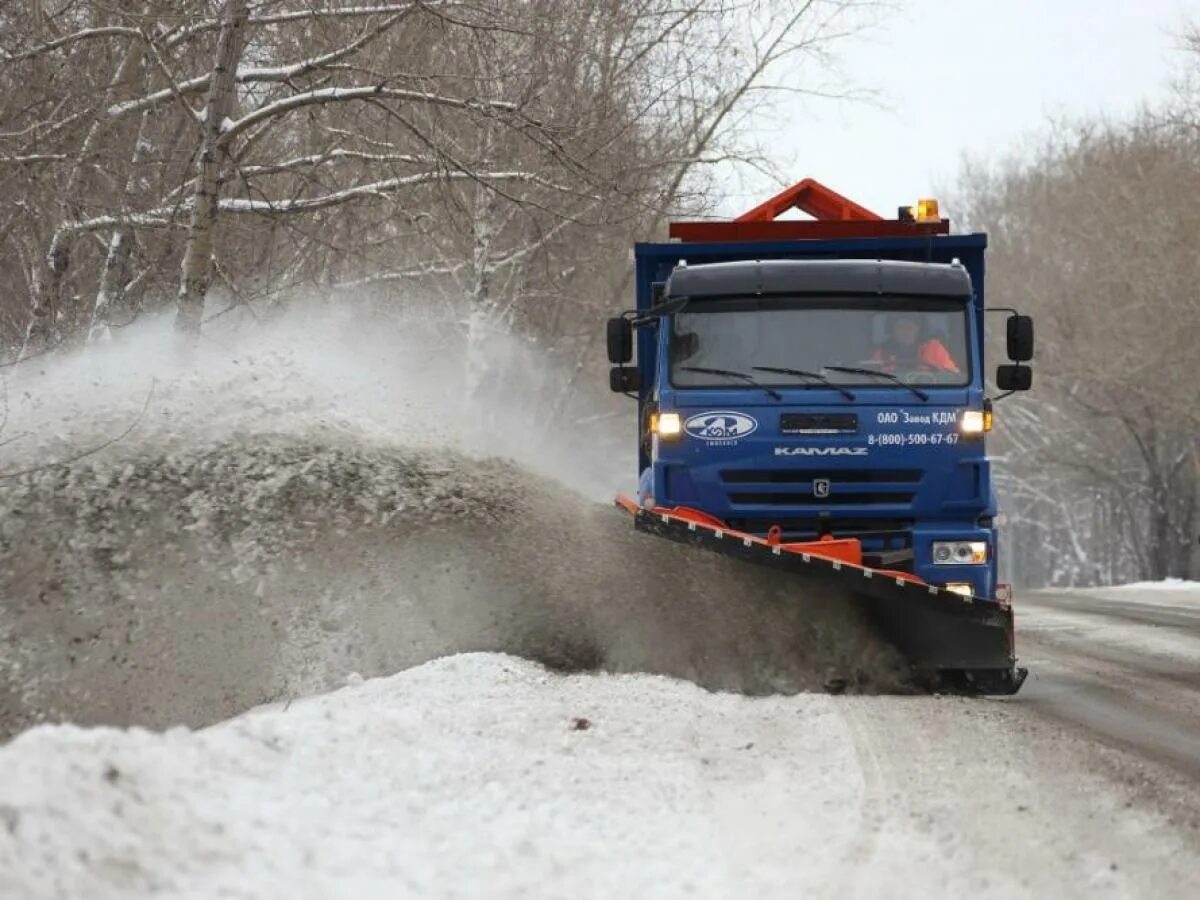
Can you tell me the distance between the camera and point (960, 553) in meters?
8.62

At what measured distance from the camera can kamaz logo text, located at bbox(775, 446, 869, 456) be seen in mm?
8906

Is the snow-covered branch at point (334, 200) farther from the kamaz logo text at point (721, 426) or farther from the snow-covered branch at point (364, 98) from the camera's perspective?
the kamaz logo text at point (721, 426)

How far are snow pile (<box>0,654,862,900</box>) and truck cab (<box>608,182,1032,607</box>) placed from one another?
8.64 ft

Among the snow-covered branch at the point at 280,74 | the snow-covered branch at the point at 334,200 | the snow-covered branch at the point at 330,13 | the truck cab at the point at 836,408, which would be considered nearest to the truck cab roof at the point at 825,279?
the truck cab at the point at 836,408

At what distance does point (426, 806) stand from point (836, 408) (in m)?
5.05

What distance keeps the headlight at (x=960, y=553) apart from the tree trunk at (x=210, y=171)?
6954mm

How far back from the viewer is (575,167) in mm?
12109

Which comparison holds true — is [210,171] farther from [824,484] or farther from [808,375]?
[824,484]

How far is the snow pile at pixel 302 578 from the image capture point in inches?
319

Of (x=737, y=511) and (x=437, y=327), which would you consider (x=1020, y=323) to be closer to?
(x=737, y=511)

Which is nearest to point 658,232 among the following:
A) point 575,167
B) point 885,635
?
point 575,167

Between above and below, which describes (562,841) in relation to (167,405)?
below

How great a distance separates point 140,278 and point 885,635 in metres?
11.3

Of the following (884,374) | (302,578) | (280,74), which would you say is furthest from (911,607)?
(280,74)
